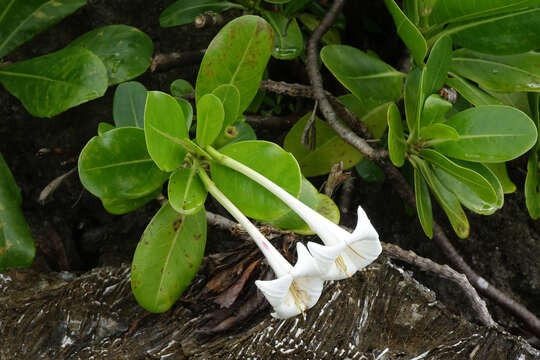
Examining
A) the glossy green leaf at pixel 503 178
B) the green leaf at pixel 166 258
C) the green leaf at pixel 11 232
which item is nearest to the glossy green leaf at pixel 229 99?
the green leaf at pixel 166 258

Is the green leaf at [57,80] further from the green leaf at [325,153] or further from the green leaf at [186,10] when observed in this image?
the green leaf at [325,153]

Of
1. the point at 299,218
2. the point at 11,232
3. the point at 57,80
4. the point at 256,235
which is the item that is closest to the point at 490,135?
the point at 299,218

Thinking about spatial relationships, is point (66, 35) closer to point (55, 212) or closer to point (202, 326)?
point (55, 212)

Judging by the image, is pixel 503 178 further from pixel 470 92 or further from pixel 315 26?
pixel 315 26

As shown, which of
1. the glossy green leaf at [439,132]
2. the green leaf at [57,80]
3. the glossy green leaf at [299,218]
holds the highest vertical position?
the green leaf at [57,80]

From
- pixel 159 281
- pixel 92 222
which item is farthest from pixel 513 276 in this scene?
pixel 92 222

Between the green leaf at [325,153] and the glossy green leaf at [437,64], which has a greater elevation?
the glossy green leaf at [437,64]
